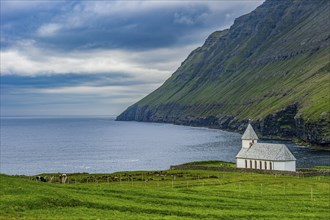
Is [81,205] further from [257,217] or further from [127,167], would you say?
[127,167]

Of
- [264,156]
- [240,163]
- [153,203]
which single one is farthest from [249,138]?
[153,203]

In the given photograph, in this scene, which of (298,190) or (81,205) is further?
(298,190)

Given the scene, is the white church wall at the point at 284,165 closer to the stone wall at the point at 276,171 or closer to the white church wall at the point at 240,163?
the stone wall at the point at 276,171

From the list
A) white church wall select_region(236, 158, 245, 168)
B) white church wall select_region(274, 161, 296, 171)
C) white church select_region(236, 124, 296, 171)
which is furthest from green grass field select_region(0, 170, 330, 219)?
white church wall select_region(236, 158, 245, 168)

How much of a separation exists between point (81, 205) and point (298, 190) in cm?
4650

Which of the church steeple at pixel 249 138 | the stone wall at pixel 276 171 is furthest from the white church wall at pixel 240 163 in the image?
the stone wall at pixel 276 171

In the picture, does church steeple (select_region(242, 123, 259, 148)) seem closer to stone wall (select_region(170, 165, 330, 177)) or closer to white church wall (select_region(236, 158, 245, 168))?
white church wall (select_region(236, 158, 245, 168))

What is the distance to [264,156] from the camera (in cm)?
12888

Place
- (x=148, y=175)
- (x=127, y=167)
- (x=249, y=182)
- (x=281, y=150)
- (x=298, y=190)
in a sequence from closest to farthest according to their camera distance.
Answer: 1. (x=298, y=190)
2. (x=249, y=182)
3. (x=148, y=175)
4. (x=281, y=150)
5. (x=127, y=167)

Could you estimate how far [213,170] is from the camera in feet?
414

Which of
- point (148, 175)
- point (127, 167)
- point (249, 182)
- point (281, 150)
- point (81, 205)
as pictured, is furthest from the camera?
point (127, 167)

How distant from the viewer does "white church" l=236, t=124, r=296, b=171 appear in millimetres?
124312

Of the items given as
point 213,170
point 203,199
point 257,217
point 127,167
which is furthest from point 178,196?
point 127,167

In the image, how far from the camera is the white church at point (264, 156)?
124m
